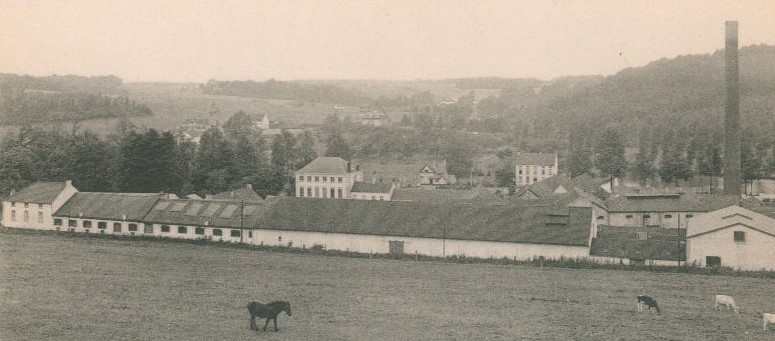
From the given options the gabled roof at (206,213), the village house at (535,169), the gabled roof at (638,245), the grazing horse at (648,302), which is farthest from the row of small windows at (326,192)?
the grazing horse at (648,302)

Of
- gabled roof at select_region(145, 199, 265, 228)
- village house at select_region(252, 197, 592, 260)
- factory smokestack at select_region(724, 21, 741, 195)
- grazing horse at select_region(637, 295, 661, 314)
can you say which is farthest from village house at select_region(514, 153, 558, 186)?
grazing horse at select_region(637, 295, 661, 314)

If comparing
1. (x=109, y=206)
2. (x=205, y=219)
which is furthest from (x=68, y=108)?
(x=205, y=219)

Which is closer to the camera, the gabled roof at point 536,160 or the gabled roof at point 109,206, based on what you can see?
the gabled roof at point 109,206

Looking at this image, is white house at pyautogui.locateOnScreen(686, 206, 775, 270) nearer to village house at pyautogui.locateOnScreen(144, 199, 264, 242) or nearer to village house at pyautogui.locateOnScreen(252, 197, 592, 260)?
village house at pyautogui.locateOnScreen(252, 197, 592, 260)

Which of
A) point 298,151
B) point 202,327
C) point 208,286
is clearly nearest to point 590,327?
point 202,327

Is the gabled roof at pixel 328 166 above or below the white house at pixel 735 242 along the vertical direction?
above

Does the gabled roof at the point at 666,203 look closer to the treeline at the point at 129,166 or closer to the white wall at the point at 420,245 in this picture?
the white wall at the point at 420,245
